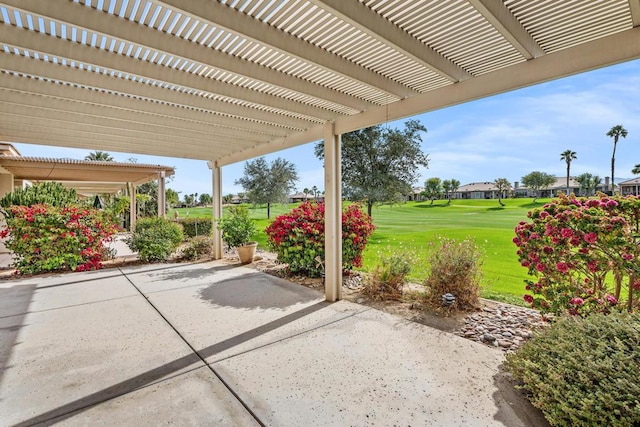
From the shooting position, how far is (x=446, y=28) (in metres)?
2.67

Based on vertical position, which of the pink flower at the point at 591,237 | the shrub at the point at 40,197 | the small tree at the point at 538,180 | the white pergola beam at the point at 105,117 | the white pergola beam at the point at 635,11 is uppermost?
the small tree at the point at 538,180

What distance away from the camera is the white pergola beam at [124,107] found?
3.59m

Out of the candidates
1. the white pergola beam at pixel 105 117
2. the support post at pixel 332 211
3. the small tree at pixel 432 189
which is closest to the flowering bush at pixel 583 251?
the support post at pixel 332 211

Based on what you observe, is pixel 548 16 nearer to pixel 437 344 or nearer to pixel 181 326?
pixel 437 344

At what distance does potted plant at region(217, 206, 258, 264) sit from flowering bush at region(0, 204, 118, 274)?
2930mm

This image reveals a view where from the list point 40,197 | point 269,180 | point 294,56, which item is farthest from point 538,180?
point 40,197

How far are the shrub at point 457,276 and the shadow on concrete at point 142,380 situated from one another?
87.8 inches

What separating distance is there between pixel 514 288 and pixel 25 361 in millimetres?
7426

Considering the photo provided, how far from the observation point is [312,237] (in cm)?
625

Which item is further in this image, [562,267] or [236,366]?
[562,267]

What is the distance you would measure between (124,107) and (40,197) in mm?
5444

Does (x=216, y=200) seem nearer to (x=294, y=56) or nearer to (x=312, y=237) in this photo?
(x=312, y=237)

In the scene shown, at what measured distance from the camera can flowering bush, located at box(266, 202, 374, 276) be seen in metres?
6.14

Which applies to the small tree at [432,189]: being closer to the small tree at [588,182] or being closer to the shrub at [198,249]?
the small tree at [588,182]
